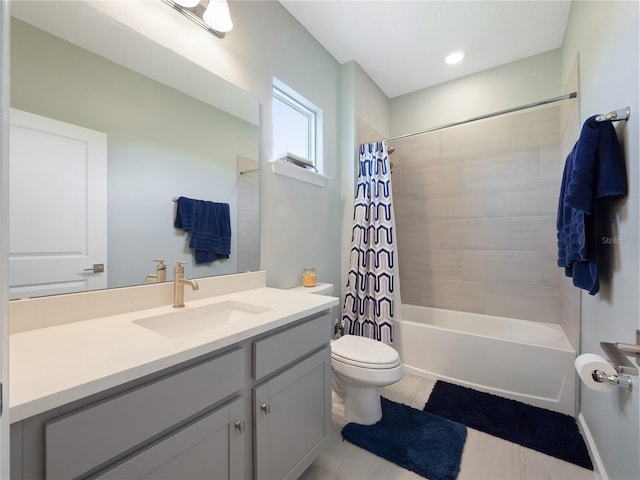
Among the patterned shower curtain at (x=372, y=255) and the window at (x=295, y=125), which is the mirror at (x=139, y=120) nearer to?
the window at (x=295, y=125)

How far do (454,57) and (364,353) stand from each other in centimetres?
252

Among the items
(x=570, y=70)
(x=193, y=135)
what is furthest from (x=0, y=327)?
(x=570, y=70)

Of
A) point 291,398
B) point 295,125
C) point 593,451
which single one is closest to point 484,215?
point 593,451

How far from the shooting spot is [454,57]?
239 cm

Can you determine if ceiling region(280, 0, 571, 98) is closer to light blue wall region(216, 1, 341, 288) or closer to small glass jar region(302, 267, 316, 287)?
light blue wall region(216, 1, 341, 288)

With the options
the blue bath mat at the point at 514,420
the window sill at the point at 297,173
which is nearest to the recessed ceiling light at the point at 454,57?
the window sill at the point at 297,173

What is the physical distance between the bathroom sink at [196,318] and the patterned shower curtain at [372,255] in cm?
123

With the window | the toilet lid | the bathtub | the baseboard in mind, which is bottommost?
the baseboard

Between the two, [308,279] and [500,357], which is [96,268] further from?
[500,357]

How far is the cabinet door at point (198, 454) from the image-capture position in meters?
0.68

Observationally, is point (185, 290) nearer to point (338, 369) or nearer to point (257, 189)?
point (257, 189)

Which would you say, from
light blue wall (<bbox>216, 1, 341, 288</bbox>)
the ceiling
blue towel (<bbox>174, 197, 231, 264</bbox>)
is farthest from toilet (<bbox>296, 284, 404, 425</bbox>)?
the ceiling

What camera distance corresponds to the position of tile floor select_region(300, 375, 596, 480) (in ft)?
4.28

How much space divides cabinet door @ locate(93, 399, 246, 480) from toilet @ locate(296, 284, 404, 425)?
793 millimetres
